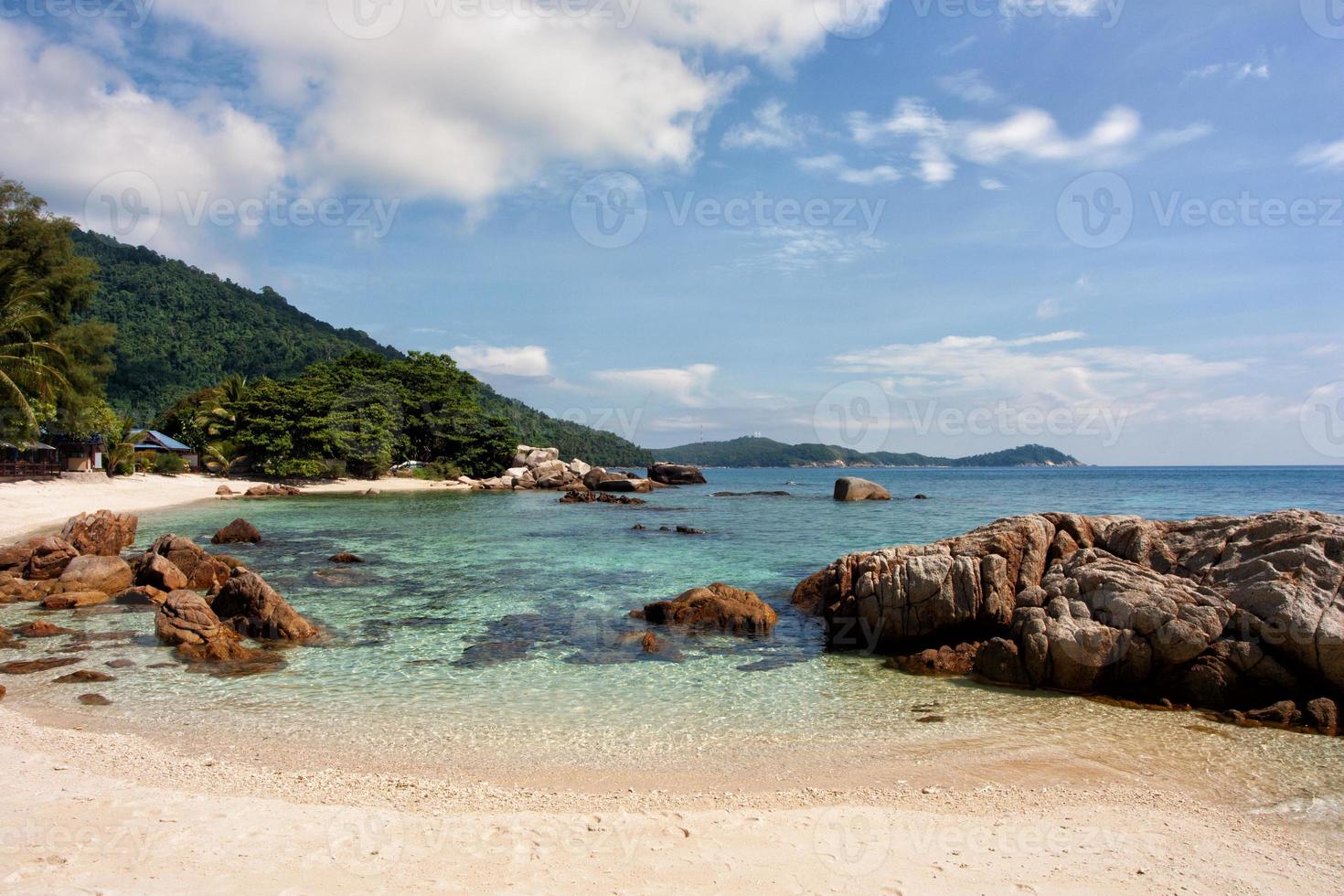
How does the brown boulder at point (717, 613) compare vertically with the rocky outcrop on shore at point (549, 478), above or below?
below

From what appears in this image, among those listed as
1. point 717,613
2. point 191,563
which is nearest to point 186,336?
point 191,563

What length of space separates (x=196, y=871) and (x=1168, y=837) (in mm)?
8340

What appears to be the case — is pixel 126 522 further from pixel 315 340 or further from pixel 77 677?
pixel 315 340

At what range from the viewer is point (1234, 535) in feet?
44.3

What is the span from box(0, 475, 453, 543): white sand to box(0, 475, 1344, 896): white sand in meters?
25.2

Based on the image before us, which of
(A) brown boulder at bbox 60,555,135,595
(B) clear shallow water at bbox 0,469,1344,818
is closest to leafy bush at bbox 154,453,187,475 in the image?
(A) brown boulder at bbox 60,555,135,595

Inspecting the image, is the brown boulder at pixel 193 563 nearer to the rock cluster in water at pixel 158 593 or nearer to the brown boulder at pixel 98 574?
the rock cluster in water at pixel 158 593

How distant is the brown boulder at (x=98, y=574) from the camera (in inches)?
661

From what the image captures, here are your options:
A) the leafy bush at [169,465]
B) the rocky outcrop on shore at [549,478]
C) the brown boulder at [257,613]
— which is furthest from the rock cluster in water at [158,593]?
the rocky outcrop on shore at [549,478]

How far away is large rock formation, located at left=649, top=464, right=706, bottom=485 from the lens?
85.6m

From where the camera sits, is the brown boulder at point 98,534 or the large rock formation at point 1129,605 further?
the brown boulder at point 98,534

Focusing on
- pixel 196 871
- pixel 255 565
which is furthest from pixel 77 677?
pixel 255 565

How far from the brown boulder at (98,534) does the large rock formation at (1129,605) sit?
20.8 m

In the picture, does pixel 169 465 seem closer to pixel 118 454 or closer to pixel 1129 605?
pixel 118 454
